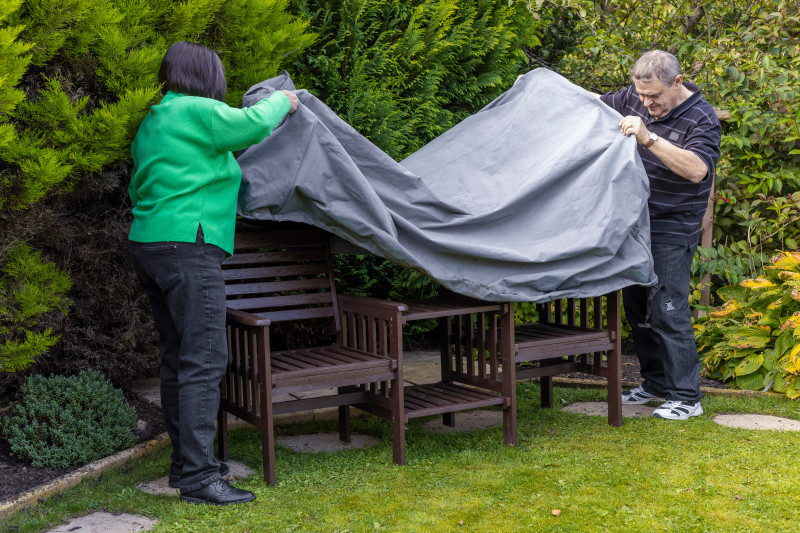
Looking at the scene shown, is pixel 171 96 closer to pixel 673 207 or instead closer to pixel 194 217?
pixel 194 217

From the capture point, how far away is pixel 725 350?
5.54 meters

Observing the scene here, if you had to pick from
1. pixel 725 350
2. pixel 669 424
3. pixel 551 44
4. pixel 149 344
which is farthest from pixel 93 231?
pixel 551 44

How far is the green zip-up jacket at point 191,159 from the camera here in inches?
128

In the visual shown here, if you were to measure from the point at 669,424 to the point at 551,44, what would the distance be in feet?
14.4

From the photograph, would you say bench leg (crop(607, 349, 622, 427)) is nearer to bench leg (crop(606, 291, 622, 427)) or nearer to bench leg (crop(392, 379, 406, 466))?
bench leg (crop(606, 291, 622, 427))

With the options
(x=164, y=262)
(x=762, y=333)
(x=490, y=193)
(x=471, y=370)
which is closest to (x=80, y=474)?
(x=164, y=262)

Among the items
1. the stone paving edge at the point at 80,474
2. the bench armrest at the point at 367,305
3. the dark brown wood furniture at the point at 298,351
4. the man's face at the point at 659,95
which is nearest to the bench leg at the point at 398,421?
the dark brown wood furniture at the point at 298,351

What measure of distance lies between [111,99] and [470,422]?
8.85 ft

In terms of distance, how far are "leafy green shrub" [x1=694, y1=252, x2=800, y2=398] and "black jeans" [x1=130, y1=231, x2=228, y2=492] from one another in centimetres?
358

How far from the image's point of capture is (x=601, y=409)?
5.06 m

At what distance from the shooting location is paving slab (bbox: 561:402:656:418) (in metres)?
4.93

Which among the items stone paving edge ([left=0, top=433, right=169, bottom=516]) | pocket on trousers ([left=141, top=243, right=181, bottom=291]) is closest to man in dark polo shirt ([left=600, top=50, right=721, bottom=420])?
pocket on trousers ([left=141, top=243, right=181, bottom=291])

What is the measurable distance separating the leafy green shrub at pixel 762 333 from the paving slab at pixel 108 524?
3.88 metres

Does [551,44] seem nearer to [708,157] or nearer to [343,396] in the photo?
[708,157]
